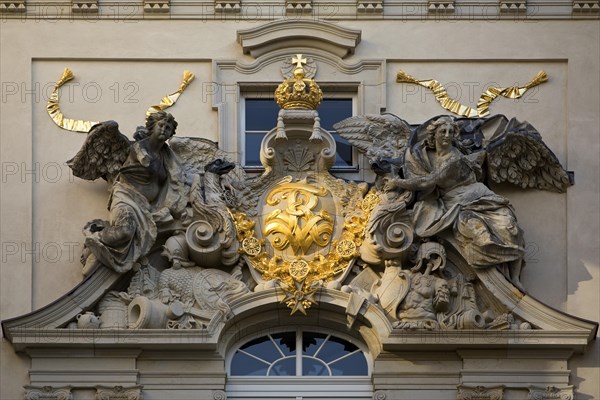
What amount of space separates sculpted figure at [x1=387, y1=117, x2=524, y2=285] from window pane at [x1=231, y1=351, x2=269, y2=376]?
2.05 metres

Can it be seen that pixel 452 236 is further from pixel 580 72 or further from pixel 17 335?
pixel 17 335

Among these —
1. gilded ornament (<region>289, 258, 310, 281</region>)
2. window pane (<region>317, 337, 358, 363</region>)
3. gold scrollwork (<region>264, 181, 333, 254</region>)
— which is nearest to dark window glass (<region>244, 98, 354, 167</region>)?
gold scrollwork (<region>264, 181, 333, 254</region>)

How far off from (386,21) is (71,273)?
13.9 feet

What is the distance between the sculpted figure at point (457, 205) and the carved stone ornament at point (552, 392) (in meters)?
1.10

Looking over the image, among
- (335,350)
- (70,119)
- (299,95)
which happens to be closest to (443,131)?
(299,95)

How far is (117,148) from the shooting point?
94.1 feet

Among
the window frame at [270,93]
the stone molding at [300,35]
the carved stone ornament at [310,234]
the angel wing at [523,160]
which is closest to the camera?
the carved stone ornament at [310,234]

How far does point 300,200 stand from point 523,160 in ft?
7.49

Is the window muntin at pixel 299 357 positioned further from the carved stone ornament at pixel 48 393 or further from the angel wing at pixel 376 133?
the angel wing at pixel 376 133

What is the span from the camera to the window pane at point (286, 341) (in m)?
28.7

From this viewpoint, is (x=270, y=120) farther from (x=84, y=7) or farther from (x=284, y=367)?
(x=284, y=367)

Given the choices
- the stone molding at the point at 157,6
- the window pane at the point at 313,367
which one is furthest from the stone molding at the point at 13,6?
the window pane at the point at 313,367

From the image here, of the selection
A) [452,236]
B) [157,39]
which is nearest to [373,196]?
[452,236]

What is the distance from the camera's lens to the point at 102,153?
1130 inches
